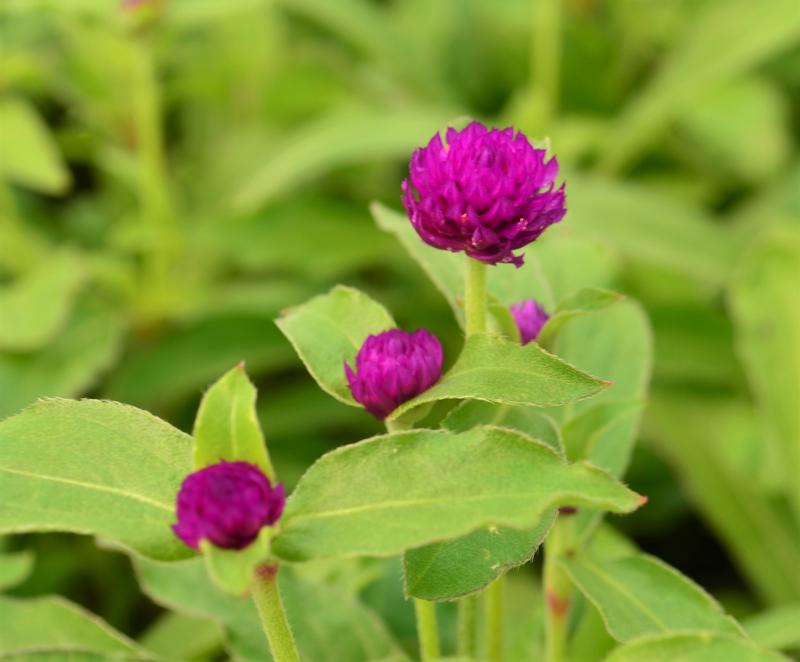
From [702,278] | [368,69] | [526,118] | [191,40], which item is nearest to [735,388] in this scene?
[702,278]

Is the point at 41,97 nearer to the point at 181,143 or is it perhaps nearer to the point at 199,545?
the point at 181,143

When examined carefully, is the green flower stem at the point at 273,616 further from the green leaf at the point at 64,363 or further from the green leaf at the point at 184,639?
the green leaf at the point at 64,363

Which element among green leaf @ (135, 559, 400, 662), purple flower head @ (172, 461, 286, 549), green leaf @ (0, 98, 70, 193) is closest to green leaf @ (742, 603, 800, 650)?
green leaf @ (135, 559, 400, 662)

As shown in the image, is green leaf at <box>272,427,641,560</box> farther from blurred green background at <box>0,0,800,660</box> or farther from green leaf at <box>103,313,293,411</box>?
green leaf at <box>103,313,293,411</box>

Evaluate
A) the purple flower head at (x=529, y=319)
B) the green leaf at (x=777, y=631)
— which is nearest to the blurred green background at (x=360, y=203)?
the green leaf at (x=777, y=631)

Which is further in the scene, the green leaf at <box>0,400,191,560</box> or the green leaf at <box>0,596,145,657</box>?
the green leaf at <box>0,596,145,657</box>

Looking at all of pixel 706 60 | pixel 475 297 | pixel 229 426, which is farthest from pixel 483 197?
pixel 706 60
